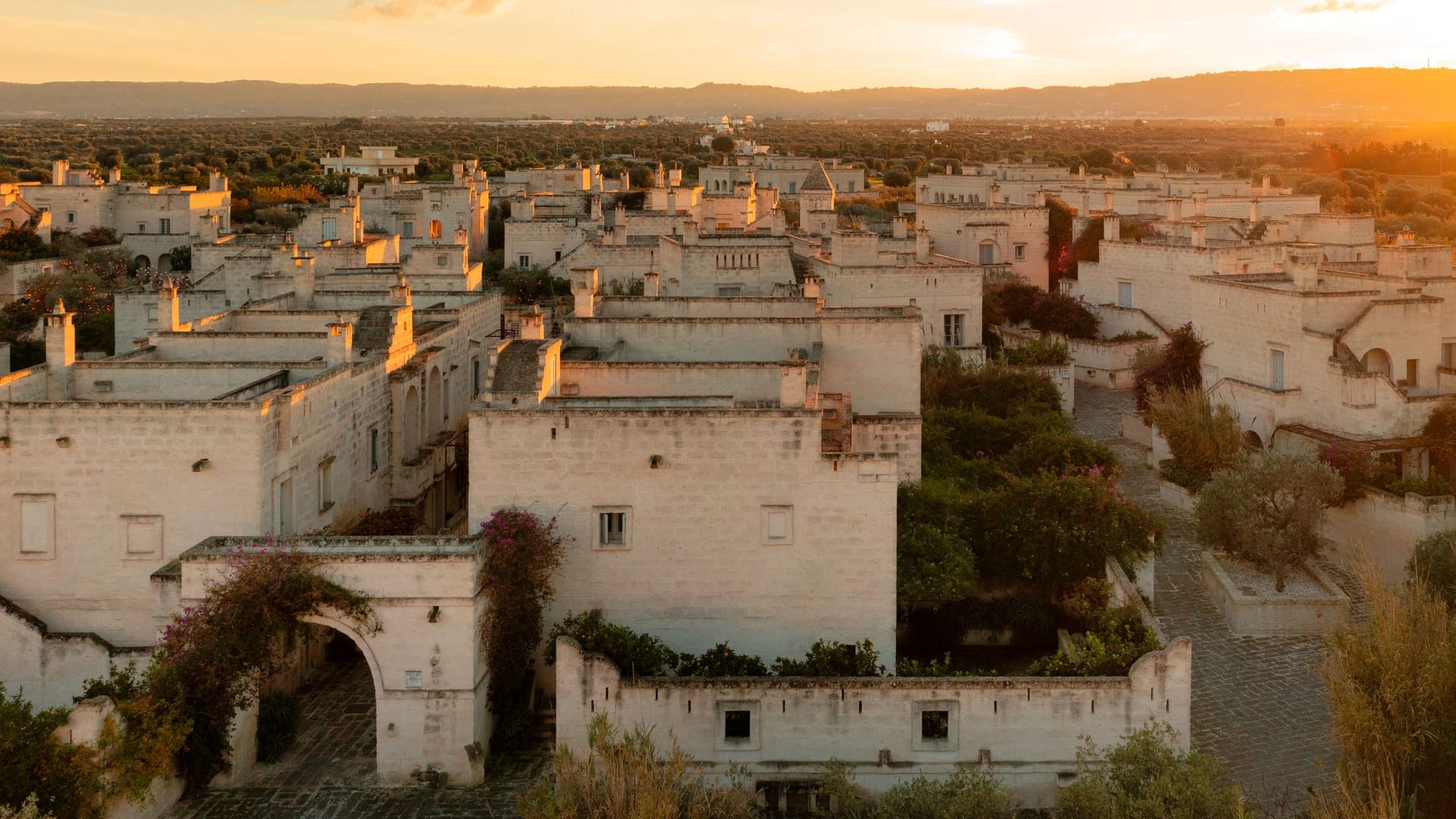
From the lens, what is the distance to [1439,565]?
23422 mm

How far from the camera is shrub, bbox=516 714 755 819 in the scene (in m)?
15.0

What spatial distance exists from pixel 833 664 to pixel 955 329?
20886 millimetres

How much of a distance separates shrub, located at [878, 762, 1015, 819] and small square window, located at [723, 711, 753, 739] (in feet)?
8.47

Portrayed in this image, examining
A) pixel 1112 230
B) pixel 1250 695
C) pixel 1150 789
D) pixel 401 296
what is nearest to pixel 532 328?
pixel 401 296

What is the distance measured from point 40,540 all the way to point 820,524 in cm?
1235

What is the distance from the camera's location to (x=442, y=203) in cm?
6069

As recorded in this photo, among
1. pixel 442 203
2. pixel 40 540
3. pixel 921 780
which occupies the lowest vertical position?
pixel 921 780

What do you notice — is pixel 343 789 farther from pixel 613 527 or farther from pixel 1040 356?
pixel 1040 356

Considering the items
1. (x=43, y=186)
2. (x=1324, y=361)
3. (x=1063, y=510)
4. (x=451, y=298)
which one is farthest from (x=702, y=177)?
(x=1063, y=510)

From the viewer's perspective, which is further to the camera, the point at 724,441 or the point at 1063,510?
the point at 1063,510

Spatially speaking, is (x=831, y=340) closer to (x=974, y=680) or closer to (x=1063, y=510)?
(x=1063, y=510)

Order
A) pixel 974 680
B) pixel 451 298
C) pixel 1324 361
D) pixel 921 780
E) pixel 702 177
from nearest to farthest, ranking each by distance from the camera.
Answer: pixel 921 780, pixel 974 680, pixel 1324 361, pixel 451 298, pixel 702 177

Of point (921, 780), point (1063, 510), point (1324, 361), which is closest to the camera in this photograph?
point (921, 780)

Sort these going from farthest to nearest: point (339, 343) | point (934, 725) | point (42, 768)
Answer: point (339, 343), point (934, 725), point (42, 768)
